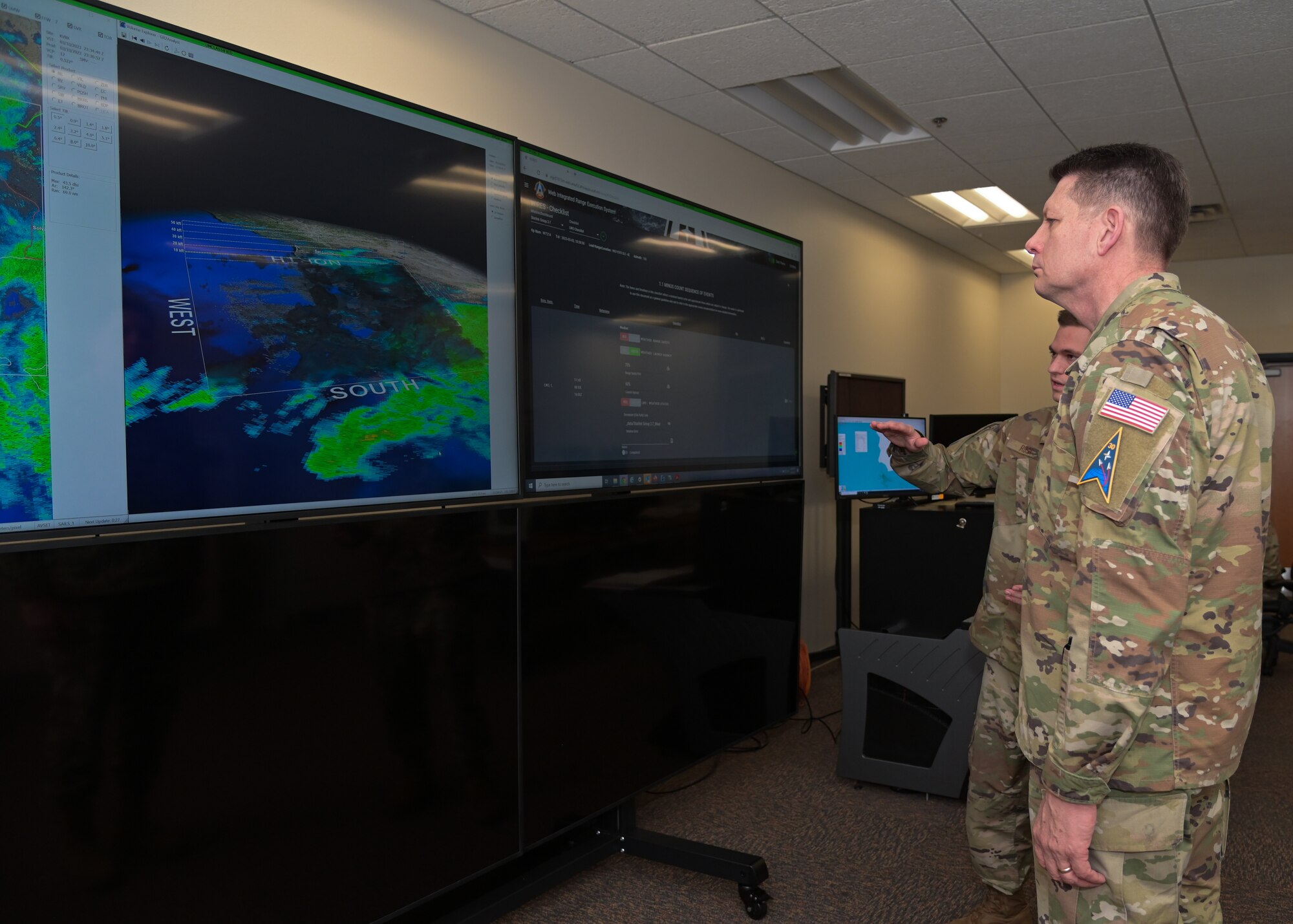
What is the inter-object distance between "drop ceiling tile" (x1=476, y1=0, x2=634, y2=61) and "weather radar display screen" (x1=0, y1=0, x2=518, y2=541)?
1.03 m

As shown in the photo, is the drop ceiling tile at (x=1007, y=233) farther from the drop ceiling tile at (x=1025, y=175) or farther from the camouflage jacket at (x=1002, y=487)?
the camouflage jacket at (x=1002, y=487)

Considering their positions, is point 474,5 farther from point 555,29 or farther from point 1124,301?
point 1124,301

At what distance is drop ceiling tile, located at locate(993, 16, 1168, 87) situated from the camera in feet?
9.82

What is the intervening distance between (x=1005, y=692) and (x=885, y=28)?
2.09 meters

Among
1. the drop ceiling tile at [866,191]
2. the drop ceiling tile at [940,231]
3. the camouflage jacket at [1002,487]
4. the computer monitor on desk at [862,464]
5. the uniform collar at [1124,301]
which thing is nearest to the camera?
the uniform collar at [1124,301]

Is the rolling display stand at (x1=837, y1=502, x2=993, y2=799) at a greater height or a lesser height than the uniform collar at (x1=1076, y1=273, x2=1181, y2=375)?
lesser

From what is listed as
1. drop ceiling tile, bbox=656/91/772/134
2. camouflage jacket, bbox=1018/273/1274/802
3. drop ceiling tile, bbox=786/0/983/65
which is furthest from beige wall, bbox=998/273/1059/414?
camouflage jacket, bbox=1018/273/1274/802

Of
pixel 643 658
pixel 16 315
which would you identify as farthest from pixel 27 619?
pixel 643 658

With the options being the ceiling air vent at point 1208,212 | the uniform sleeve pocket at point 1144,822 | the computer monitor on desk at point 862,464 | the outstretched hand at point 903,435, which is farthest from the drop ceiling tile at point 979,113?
the uniform sleeve pocket at point 1144,822

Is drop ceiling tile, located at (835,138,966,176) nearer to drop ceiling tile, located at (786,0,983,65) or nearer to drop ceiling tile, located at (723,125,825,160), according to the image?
drop ceiling tile, located at (723,125,825,160)

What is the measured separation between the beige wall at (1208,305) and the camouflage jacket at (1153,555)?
605 centimetres

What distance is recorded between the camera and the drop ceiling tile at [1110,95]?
3.41m

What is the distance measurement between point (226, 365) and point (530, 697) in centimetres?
93

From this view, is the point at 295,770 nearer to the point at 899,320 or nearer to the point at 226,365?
the point at 226,365
